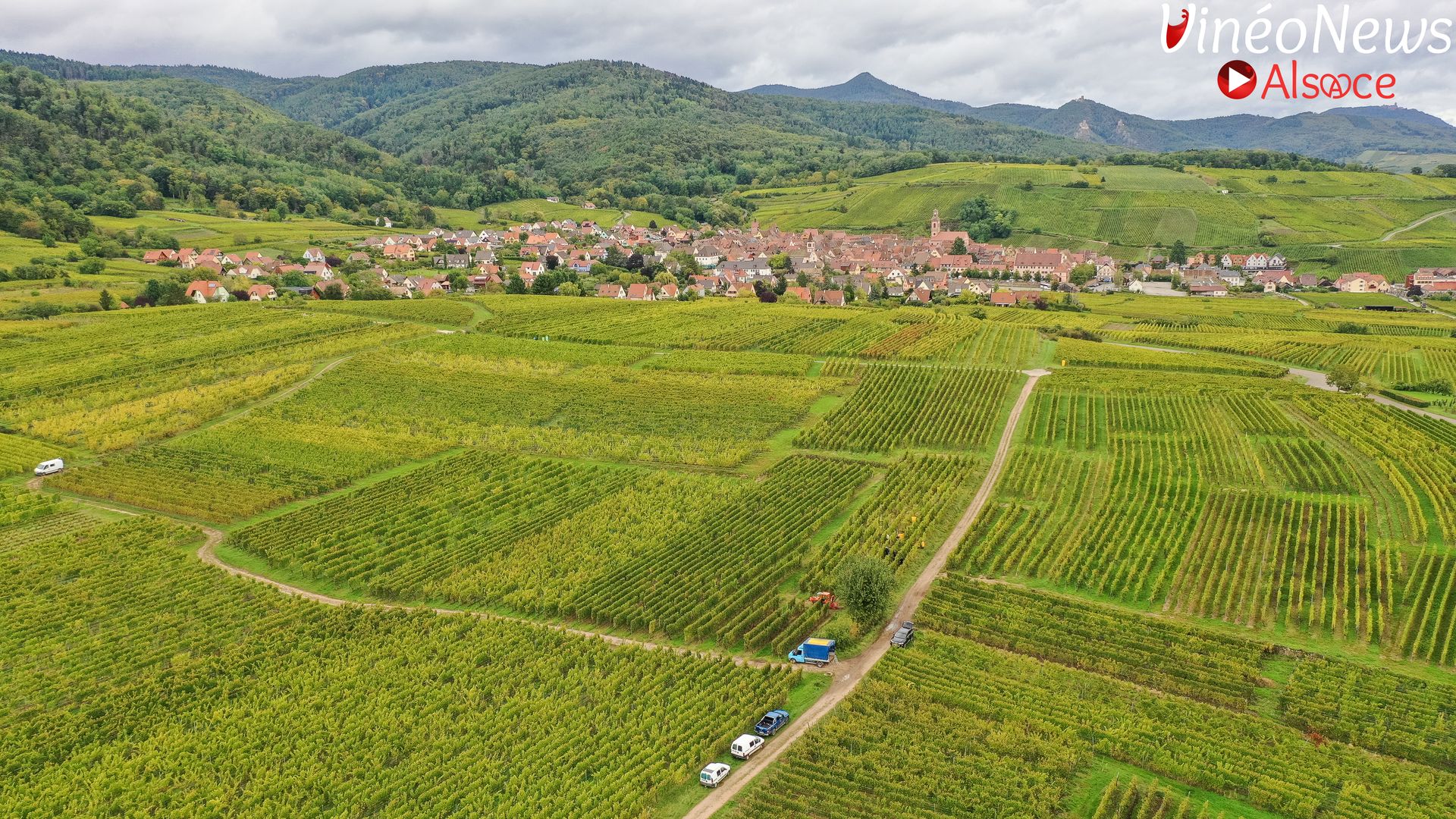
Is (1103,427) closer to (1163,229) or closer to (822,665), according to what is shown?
(822,665)

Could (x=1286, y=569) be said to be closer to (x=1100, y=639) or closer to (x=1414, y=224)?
(x=1100, y=639)

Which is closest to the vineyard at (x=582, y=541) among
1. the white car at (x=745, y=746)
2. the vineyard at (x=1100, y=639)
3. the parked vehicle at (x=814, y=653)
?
the parked vehicle at (x=814, y=653)

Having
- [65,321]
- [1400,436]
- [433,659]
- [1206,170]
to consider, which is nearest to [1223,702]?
[433,659]

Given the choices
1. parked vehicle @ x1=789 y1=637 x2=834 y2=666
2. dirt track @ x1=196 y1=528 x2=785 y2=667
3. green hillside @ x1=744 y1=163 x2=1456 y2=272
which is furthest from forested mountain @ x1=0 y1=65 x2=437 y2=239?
parked vehicle @ x1=789 y1=637 x2=834 y2=666

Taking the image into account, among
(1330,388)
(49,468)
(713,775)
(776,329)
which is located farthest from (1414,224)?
(49,468)

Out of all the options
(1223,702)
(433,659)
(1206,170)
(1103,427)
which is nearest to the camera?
(1223,702)

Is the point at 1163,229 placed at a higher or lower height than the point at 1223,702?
higher

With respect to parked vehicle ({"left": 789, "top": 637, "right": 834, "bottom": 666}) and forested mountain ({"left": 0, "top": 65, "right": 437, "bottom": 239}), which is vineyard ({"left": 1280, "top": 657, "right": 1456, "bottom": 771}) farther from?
forested mountain ({"left": 0, "top": 65, "right": 437, "bottom": 239})
